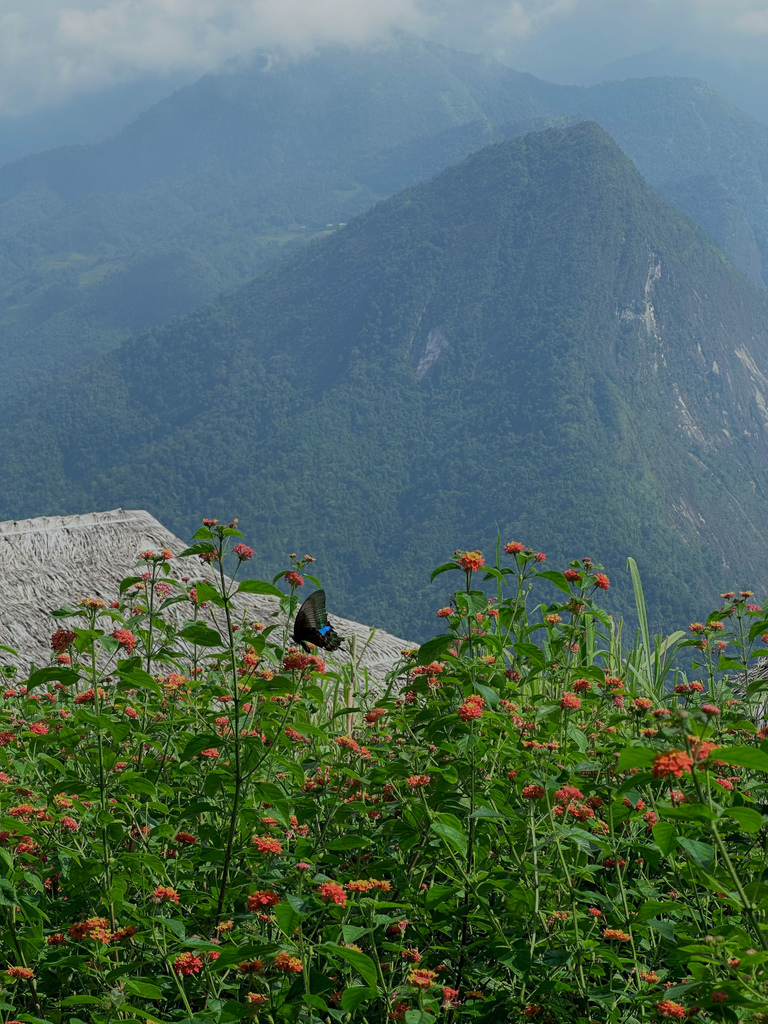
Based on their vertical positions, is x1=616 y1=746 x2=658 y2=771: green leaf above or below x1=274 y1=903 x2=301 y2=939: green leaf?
above

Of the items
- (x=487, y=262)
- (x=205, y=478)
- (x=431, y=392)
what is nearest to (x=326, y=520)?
(x=205, y=478)

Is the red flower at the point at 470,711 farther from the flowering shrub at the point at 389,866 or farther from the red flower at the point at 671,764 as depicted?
the red flower at the point at 671,764

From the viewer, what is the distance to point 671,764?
0.95 meters

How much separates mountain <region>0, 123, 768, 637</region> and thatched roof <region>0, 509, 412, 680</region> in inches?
2441

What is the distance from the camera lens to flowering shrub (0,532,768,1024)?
1.18 metres

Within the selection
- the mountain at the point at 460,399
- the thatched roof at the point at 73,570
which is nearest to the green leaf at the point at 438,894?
the thatched roof at the point at 73,570

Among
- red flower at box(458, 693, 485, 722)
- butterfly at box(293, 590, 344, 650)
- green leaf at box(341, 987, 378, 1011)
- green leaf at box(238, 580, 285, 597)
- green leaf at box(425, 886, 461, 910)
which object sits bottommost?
butterfly at box(293, 590, 344, 650)

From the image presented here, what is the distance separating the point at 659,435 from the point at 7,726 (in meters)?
103

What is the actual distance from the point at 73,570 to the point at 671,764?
752 cm

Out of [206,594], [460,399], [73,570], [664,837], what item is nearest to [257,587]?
[206,594]

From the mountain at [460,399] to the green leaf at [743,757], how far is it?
6933 cm

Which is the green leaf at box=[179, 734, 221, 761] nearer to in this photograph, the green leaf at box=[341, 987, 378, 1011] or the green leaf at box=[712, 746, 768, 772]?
the green leaf at box=[341, 987, 378, 1011]

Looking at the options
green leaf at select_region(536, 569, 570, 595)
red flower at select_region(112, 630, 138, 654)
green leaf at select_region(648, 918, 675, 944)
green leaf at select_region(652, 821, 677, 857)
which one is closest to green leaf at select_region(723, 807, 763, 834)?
green leaf at select_region(652, 821, 677, 857)

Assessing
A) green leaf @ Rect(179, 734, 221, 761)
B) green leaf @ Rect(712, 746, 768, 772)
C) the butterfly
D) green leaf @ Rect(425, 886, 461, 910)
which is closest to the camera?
green leaf @ Rect(712, 746, 768, 772)
